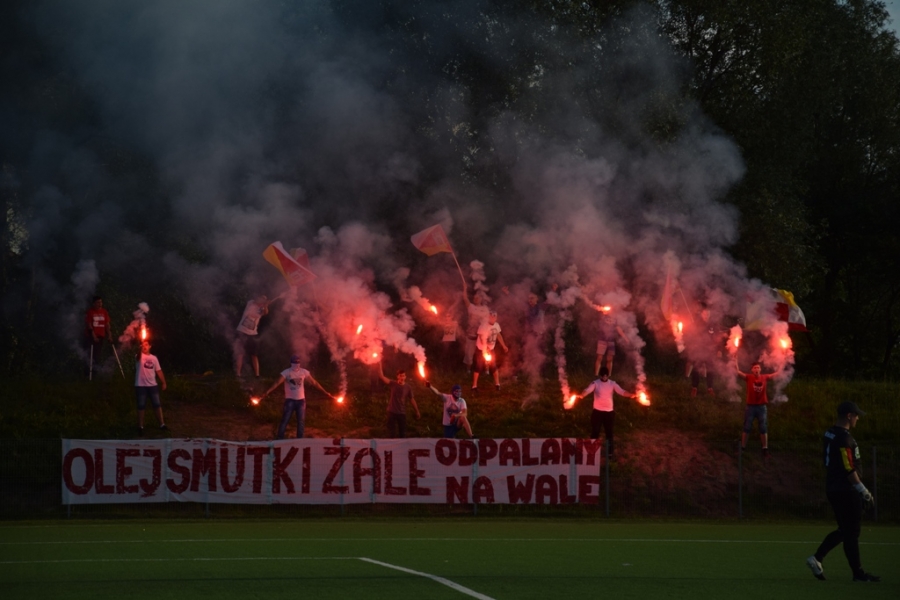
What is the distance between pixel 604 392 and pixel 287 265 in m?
8.74

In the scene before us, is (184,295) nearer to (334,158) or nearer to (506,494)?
(334,158)

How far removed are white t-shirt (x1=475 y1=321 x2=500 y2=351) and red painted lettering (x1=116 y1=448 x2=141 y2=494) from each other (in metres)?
8.87

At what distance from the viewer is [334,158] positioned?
102 feet

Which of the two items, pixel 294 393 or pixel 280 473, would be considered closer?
pixel 280 473

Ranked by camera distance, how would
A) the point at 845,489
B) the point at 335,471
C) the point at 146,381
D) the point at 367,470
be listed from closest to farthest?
the point at 845,489 < the point at 335,471 < the point at 367,470 < the point at 146,381

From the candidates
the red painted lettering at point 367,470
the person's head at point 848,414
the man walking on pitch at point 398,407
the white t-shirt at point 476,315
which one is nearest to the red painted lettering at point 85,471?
the red painted lettering at point 367,470

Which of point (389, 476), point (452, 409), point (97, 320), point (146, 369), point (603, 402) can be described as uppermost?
point (97, 320)

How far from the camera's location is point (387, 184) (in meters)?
32.0

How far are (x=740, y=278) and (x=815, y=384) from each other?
3544 mm

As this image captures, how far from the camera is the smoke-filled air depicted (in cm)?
2973

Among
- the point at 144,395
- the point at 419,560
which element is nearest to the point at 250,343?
the point at 144,395

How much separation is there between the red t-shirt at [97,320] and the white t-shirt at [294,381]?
5.41 m

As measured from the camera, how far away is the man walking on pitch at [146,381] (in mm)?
24938

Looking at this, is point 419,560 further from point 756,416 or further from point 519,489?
point 756,416
